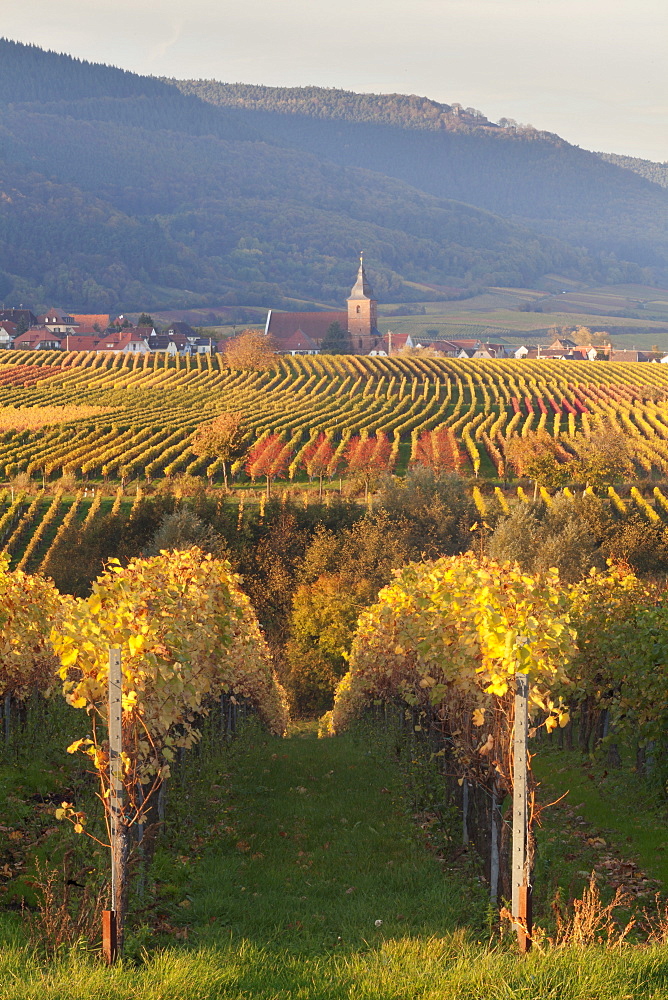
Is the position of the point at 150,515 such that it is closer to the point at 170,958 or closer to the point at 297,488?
the point at 297,488

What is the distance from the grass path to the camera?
710cm

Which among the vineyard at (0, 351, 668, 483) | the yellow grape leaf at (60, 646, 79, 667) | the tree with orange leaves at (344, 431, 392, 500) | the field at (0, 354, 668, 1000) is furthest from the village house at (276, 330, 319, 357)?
the yellow grape leaf at (60, 646, 79, 667)

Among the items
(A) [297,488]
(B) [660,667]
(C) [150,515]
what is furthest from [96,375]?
(B) [660,667]

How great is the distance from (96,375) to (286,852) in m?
107

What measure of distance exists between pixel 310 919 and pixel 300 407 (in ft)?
280

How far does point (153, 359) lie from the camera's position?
13188cm

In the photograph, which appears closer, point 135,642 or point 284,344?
point 135,642

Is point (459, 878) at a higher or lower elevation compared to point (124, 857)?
lower

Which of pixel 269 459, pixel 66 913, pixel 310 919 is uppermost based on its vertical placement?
pixel 66 913

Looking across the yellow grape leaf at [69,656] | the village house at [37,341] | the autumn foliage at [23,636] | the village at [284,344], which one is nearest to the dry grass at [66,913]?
the yellow grape leaf at [69,656]

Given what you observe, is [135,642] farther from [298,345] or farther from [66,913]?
→ [298,345]

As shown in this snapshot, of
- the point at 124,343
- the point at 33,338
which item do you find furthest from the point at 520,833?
the point at 33,338

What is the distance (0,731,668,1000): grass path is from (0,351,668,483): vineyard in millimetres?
53203

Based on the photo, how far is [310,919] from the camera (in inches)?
395
